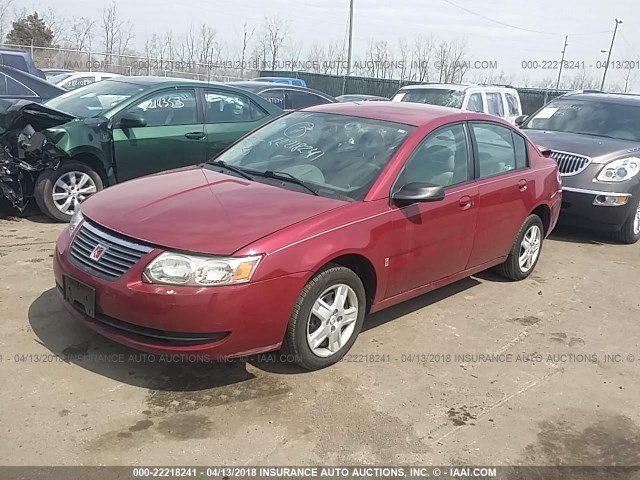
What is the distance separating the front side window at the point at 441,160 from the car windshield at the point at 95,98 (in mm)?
4000

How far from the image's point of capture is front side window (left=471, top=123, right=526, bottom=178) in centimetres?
504

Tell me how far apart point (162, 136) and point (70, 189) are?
1.19m

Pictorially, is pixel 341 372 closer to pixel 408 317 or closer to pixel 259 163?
pixel 408 317

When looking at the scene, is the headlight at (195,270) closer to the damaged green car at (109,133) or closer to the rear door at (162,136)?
the damaged green car at (109,133)

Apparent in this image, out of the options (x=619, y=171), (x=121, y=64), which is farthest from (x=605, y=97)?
(x=121, y=64)

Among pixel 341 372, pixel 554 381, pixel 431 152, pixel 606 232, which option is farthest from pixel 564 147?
pixel 341 372

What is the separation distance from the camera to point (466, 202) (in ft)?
15.4

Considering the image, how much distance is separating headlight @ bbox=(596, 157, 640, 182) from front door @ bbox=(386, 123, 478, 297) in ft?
10.8

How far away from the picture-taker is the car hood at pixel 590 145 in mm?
7468

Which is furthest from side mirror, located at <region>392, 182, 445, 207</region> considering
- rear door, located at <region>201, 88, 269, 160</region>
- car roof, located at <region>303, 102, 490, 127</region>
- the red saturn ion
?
rear door, located at <region>201, 88, 269, 160</region>

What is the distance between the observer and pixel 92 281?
136 inches

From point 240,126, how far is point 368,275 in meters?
4.37

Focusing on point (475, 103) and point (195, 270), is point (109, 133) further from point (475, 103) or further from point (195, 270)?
point (475, 103)

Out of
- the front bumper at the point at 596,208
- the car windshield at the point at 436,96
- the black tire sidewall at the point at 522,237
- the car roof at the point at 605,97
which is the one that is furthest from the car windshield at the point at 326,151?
the car windshield at the point at 436,96
